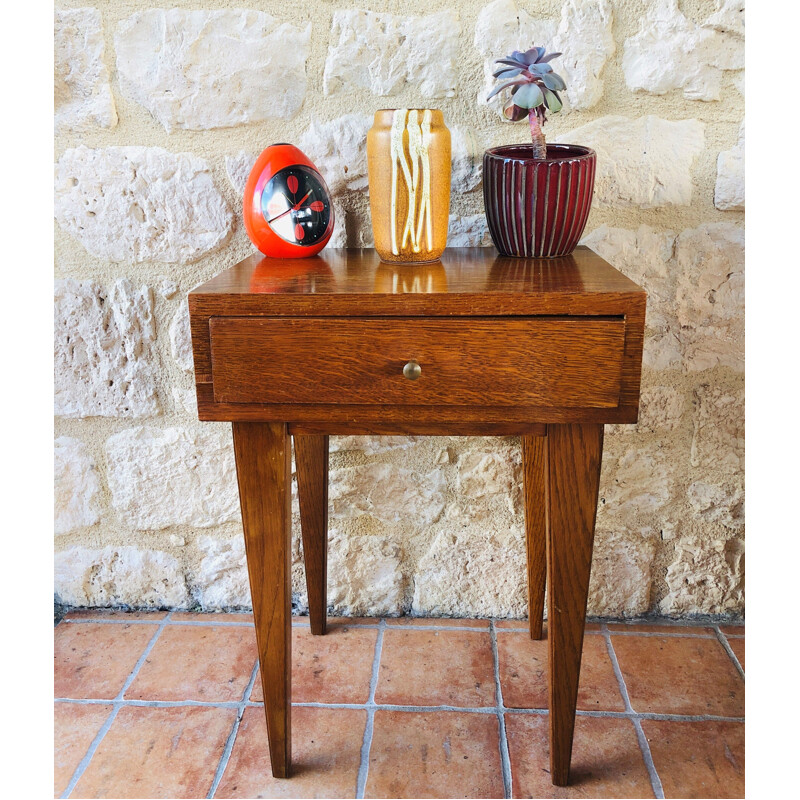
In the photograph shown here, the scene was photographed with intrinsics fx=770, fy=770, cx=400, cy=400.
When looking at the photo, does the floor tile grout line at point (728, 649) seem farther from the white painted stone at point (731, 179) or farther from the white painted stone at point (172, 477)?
the white painted stone at point (172, 477)

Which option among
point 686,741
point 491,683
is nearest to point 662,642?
point 686,741

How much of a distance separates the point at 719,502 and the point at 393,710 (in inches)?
31.0

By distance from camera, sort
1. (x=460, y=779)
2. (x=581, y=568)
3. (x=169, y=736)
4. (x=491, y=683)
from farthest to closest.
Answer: (x=491, y=683)
(x=169, y=736)
(x=460, y=779)
(x=581, y=568)

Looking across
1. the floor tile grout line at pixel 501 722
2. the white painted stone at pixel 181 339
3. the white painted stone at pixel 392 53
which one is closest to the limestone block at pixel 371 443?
the white painted stone at pixel 181 339

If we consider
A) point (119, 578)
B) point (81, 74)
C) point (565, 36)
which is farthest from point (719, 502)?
point (81, 74)

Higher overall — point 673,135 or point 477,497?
point 673,135

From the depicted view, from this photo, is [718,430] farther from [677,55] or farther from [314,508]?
[314,508]

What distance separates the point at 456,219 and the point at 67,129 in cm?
78

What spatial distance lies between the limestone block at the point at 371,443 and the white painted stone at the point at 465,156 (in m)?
0.53

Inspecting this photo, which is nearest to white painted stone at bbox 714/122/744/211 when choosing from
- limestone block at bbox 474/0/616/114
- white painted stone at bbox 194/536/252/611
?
limestone block at bbox 474/0/616/114

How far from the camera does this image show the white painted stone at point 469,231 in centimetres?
150

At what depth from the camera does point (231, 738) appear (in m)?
1.37

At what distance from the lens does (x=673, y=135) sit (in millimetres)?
1436

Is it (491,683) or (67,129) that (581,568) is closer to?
(491,683)
